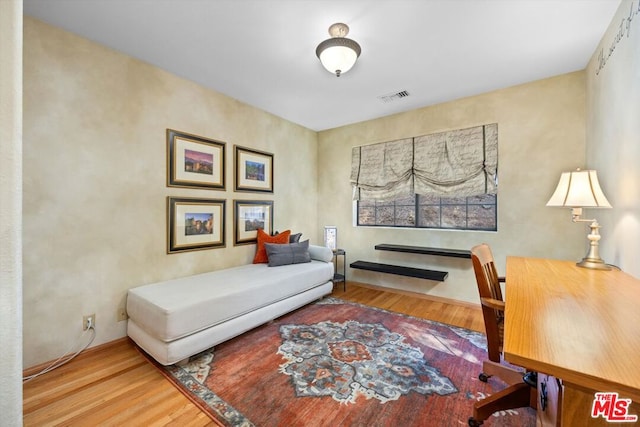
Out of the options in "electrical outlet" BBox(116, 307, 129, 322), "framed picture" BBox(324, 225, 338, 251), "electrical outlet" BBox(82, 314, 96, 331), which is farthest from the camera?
"framed picture" BBox(324, 225, 338, 251)

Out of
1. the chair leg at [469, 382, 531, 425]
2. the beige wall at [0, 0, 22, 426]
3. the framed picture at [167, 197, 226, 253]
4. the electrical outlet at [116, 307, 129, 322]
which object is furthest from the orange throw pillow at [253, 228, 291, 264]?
the beige wall at [0, 0, 22, 426]

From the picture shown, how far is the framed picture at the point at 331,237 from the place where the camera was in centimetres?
425

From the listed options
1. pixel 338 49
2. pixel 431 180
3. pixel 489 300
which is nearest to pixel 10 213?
pixel 489 300

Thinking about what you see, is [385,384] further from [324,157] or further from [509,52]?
[324,157]

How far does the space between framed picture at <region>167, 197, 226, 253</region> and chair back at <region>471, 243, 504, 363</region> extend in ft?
8.92

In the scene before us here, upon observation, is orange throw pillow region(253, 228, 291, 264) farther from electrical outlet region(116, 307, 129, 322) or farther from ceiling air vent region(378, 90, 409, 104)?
ceiling air vent region(378, 90, 409, 104)

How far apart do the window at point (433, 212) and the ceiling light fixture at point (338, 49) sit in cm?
230

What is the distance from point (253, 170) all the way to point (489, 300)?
10.1 ft

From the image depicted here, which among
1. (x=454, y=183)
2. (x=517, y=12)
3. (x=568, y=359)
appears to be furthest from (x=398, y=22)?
(x=568, y=359)

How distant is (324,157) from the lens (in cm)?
462

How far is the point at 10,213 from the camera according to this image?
0.64 meters

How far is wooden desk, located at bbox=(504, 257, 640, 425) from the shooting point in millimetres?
628

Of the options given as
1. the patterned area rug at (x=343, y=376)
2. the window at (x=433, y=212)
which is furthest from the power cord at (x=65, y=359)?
the window at (x=433, y=212)

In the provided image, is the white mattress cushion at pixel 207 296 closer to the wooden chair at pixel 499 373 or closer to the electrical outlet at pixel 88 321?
the electrical outlet at pixel 88 321
